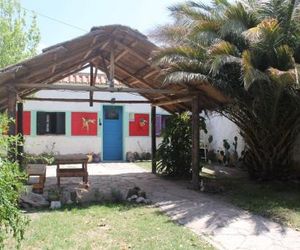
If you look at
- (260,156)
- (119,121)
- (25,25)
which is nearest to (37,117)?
(119,121)

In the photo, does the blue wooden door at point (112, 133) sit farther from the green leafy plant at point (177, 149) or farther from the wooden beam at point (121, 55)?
the wooden beam at point (121, 55)

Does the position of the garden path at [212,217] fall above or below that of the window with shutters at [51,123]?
below

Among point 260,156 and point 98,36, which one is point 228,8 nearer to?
point 98,36

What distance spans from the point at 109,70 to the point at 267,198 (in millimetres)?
5649

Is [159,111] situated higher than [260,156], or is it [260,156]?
[159,111]

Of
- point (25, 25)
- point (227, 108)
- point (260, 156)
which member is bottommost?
point (260, 156)

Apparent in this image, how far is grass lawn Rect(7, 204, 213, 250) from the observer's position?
242 inches

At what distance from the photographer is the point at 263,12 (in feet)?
35.7

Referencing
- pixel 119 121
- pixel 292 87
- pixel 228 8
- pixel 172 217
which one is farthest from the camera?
pixel 119 121

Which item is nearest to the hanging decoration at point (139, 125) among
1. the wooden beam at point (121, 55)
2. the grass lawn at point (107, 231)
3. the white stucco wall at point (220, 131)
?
the white stucco wall at point (220, 131)

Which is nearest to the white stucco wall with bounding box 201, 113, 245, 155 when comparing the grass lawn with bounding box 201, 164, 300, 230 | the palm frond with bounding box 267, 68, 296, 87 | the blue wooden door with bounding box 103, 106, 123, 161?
the blue wooden door with bounding box 103, 106, 123, 161

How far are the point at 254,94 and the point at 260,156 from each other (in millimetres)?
2326

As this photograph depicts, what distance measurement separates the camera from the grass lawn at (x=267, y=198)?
793cm

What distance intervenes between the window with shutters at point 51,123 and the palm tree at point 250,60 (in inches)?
364
